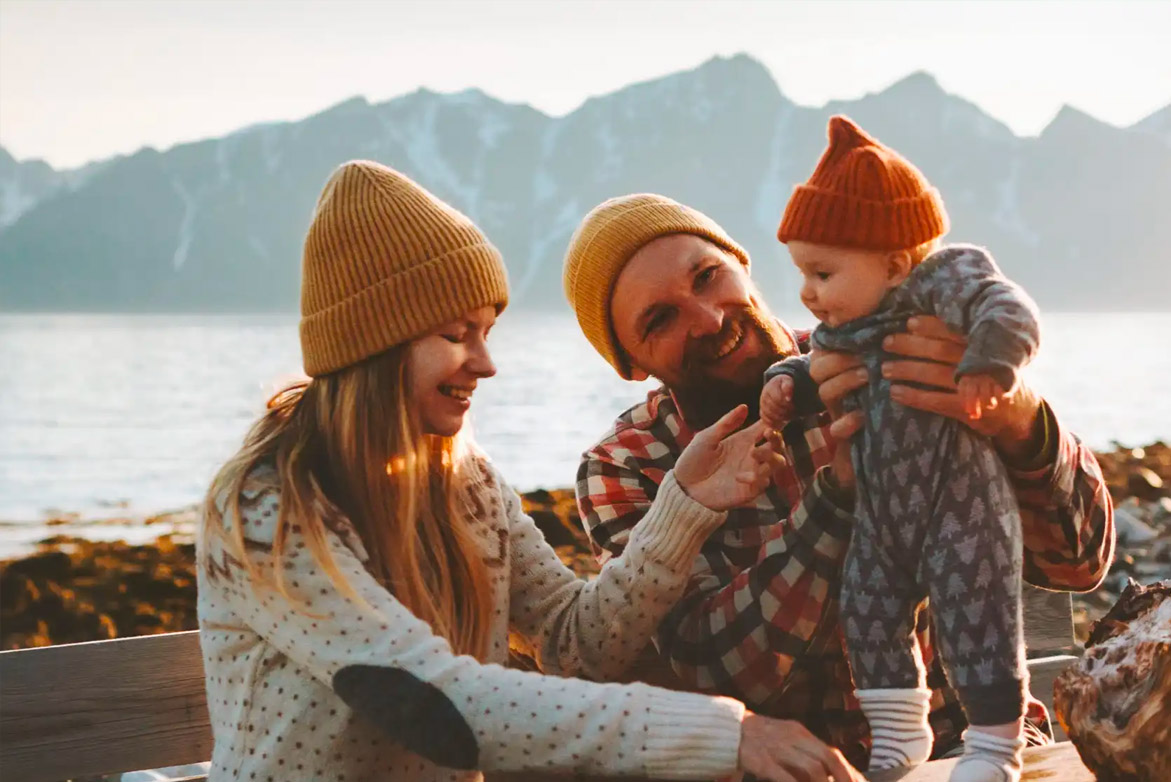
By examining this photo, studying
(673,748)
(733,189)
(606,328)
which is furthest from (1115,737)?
(733,189)

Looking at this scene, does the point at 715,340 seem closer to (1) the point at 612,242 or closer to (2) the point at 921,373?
(1) the point at 612,242

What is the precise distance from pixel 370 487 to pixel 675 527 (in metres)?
0.63

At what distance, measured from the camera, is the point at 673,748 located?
7.12ft

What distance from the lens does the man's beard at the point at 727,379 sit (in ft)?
10.00

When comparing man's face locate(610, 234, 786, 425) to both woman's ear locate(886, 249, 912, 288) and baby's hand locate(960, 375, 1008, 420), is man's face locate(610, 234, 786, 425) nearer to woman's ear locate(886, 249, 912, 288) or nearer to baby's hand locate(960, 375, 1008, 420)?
woman's ear locate(886, 249, 912, 288)

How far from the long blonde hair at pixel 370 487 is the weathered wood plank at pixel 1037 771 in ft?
3.02

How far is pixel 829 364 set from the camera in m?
2.42

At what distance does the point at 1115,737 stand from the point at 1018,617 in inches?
9.3

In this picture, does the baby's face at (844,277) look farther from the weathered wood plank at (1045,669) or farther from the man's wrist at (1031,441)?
the weathered wood plank at (1045,669)

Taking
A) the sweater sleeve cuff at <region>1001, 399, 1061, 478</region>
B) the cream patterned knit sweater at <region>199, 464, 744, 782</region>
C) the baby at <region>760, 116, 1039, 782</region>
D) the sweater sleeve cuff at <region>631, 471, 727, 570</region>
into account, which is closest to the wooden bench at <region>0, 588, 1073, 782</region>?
the cream patterned knit sweater at <region>199, 464, 744, 782</region>

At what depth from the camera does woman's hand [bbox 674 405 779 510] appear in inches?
105

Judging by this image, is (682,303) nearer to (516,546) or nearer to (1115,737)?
(516,546)

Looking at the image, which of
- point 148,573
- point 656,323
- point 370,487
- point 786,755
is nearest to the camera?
point 786,755

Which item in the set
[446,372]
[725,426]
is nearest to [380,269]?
[446,372]
